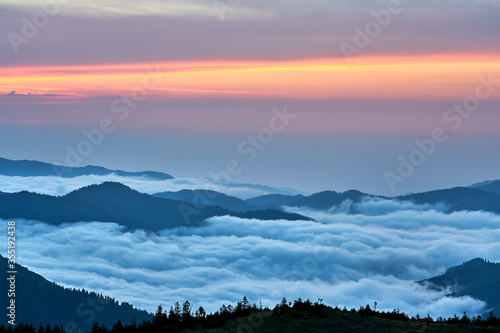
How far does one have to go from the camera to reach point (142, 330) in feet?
189

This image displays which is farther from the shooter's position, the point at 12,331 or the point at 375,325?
the point at 12,331

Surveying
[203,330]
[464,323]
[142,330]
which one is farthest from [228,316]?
[464,323]

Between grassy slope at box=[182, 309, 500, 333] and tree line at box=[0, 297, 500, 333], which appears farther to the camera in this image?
tree line at box=[0, 297, 500, 333]

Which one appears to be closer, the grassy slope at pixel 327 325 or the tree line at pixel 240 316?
the grassy slope at pixel 327 325

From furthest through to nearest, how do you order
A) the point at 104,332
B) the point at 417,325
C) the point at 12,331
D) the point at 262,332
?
1. the point at 12,331
2. the point at 104,332
3. the point at 417,325
4. the point at 262,332

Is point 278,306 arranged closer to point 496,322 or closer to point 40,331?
point 496,322

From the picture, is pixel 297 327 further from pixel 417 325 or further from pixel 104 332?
pixel 104 332

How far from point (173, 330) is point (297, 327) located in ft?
31.9

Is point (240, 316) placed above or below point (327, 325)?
above

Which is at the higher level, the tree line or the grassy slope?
the tree line

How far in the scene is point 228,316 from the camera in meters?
57.4

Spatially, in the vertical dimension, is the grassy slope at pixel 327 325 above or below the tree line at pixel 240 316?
below

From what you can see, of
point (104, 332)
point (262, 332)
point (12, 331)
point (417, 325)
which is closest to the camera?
point (262, 332)

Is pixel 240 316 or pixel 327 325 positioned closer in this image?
pixel 327 325
